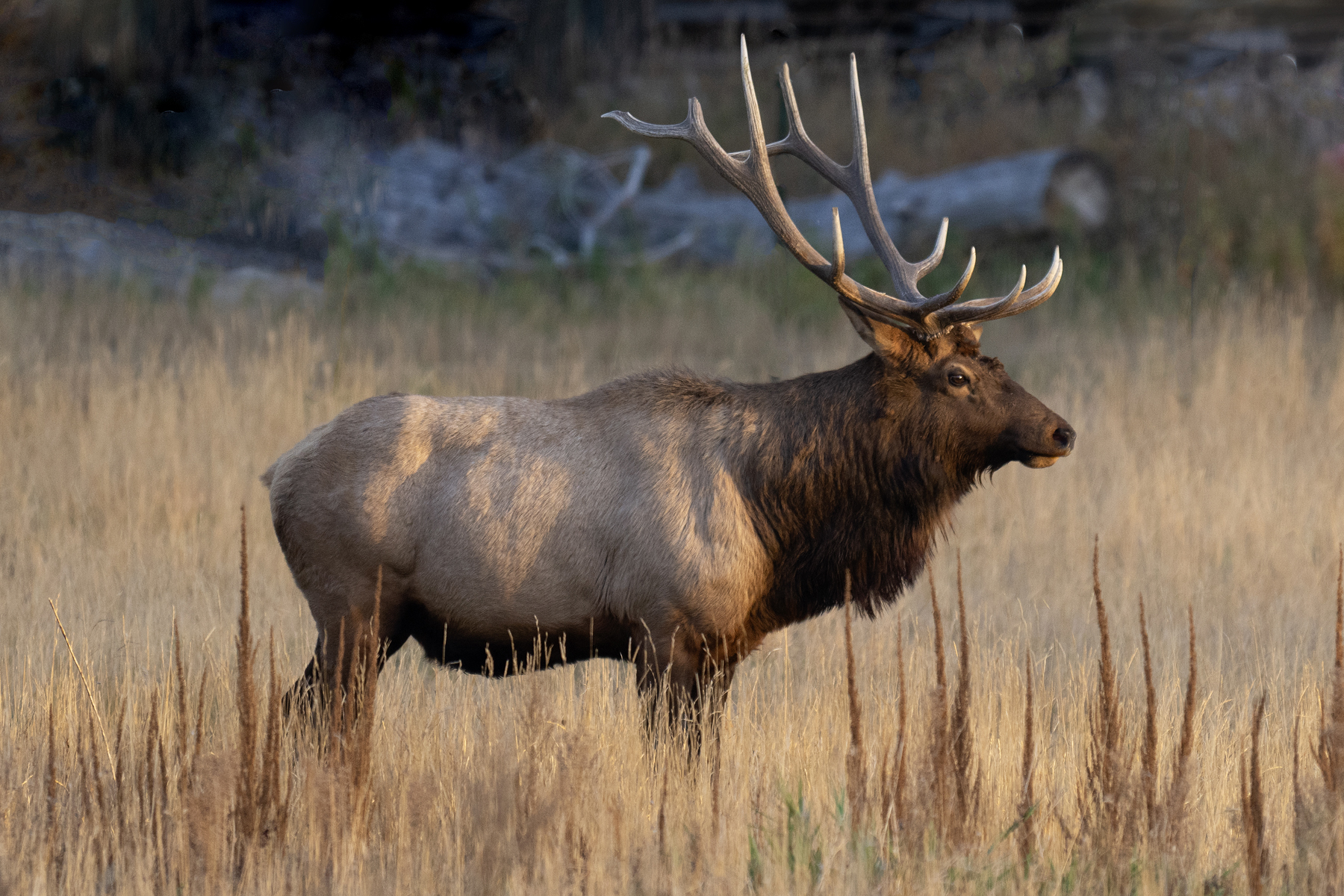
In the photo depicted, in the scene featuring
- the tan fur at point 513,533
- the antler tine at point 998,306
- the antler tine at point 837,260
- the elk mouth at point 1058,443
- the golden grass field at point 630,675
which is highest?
the antler tine at point 837,260

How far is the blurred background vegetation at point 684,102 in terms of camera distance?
12.8 metres

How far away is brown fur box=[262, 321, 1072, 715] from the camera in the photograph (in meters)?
4.45

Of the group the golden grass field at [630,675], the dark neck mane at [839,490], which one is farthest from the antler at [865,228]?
the golden grass field at [630,675]

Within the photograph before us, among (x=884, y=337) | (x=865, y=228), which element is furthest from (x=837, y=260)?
(x=865, y=228)

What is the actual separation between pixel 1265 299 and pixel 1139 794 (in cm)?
901

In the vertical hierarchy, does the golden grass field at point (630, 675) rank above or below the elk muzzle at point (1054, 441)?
below

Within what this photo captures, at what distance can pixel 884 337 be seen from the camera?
4.75 m

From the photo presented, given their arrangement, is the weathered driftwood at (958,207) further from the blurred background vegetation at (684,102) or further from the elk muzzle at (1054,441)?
the elk muzzle at (1054,441)

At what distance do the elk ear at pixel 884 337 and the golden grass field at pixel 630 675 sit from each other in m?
0.98

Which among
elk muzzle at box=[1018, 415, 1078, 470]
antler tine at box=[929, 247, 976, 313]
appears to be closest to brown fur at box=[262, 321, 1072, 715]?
elk muzzle at box=[1018, 415, 1078, 470]

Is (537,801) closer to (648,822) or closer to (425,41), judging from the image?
(648,822)

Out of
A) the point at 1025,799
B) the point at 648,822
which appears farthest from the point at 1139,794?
the point at 648,822

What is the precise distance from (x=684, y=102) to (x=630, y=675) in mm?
12853

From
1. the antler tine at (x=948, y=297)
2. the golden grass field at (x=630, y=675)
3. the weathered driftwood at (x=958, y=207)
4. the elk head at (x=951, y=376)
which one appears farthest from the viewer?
the weathered driftwood at (x=958, y=207)
